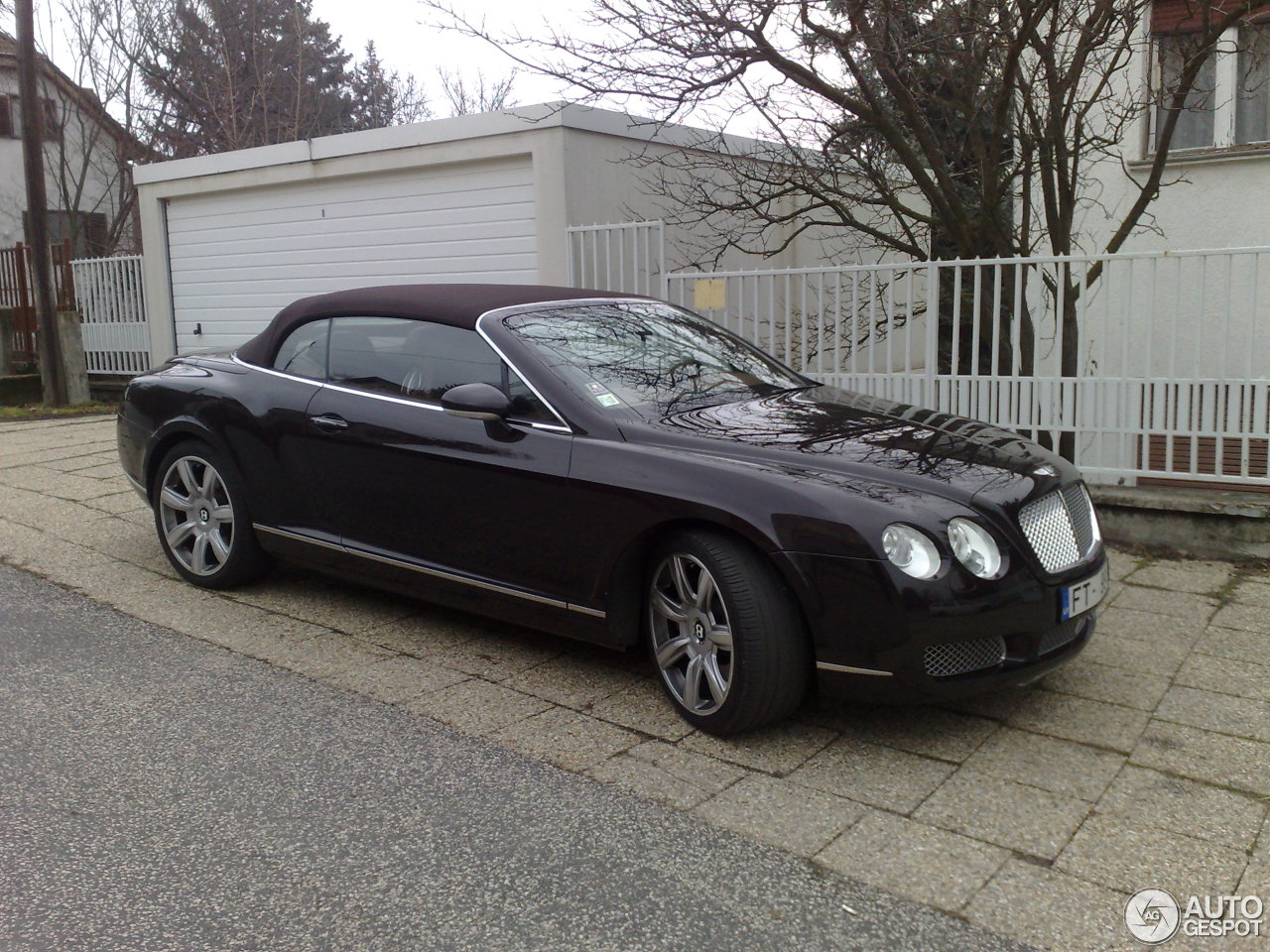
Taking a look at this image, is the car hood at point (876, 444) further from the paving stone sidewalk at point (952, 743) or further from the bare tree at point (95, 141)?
the bare tree at point (95, 141)

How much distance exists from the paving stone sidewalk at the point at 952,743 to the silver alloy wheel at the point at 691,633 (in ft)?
0.53

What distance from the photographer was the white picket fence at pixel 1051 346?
630 centimetres

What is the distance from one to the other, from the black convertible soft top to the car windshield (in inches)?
6.1

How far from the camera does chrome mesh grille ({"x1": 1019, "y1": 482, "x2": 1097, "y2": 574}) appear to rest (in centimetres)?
383

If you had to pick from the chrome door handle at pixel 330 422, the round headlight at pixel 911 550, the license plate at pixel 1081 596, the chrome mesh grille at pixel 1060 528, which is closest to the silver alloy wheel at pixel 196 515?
the chrome door handle at pixel 330 422

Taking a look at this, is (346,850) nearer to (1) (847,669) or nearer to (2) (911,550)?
(1) (847,669)

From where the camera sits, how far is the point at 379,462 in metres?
4.83

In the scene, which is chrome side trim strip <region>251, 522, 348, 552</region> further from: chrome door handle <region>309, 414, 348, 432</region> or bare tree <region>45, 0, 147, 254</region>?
bare tree <region>45, 0, 147, 254</region>

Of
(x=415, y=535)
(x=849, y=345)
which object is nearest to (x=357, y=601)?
(x=415, y=535)

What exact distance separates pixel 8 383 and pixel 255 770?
1343cm

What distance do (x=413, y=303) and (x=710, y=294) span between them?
3455mm

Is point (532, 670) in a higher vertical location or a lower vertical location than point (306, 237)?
lower

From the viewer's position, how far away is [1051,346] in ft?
24.5

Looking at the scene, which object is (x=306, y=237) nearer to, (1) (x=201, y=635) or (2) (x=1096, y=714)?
(1) (x=201, y=635)
